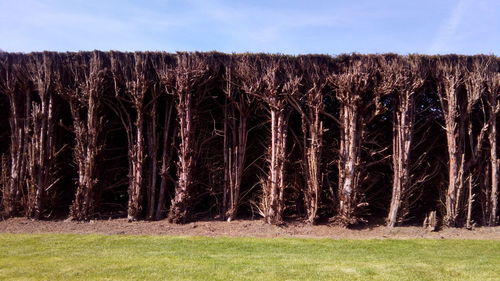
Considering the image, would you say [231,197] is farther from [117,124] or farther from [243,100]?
[117,124]

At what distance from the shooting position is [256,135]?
991 cm

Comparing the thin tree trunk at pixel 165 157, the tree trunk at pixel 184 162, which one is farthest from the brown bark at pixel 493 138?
the thin tree trunk at pixel 165 157

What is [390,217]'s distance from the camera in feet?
30.3

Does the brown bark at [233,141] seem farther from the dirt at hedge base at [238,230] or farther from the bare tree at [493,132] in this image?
the bare tree at [493,132]

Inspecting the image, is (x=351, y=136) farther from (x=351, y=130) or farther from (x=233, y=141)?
(x=233, y=141)

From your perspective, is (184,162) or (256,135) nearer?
(184,162)

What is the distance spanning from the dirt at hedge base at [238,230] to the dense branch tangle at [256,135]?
0.24 m

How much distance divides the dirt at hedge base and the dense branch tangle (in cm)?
24

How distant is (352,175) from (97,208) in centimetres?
534

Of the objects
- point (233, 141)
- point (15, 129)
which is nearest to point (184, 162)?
point (233, 141)

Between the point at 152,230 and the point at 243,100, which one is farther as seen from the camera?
the point at 243,100

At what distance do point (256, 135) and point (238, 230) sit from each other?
211cm

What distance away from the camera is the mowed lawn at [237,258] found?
583cm

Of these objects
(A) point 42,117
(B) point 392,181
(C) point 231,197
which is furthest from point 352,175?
(A) point 42,117
